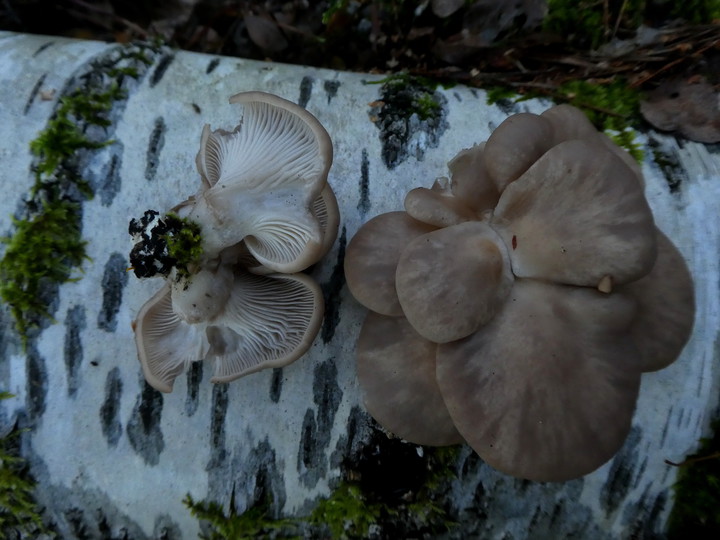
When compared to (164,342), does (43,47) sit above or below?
above

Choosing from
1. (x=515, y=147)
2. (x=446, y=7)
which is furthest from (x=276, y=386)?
(x=446, y=7)

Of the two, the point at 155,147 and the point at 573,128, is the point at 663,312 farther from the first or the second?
the point at 155,147

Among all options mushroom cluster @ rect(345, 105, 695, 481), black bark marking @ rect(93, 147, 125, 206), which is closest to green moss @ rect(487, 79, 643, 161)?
mushroom cluster @ rect(345, 105, 695, 481)

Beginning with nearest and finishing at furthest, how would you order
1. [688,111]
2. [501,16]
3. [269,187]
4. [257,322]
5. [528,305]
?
[528,305]
[269,187]
[257,322]
[688,111]
[501,16]

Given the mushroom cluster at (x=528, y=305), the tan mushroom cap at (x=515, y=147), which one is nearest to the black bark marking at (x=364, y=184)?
the mushroom cluster at (x=528, y=305)

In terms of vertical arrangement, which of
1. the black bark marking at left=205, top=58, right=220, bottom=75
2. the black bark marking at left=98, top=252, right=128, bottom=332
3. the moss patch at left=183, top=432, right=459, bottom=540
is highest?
the black bark marking at left=205, top=58, right=220, bottom=75

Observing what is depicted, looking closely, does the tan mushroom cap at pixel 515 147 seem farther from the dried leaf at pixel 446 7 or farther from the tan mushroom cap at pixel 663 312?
the dried leaf at pixel 446 7

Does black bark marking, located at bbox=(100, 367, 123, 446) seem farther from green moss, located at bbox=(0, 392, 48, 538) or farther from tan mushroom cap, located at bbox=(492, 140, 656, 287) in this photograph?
tan mushroom cap, located at bbox=(492, 140, 656, 287)
